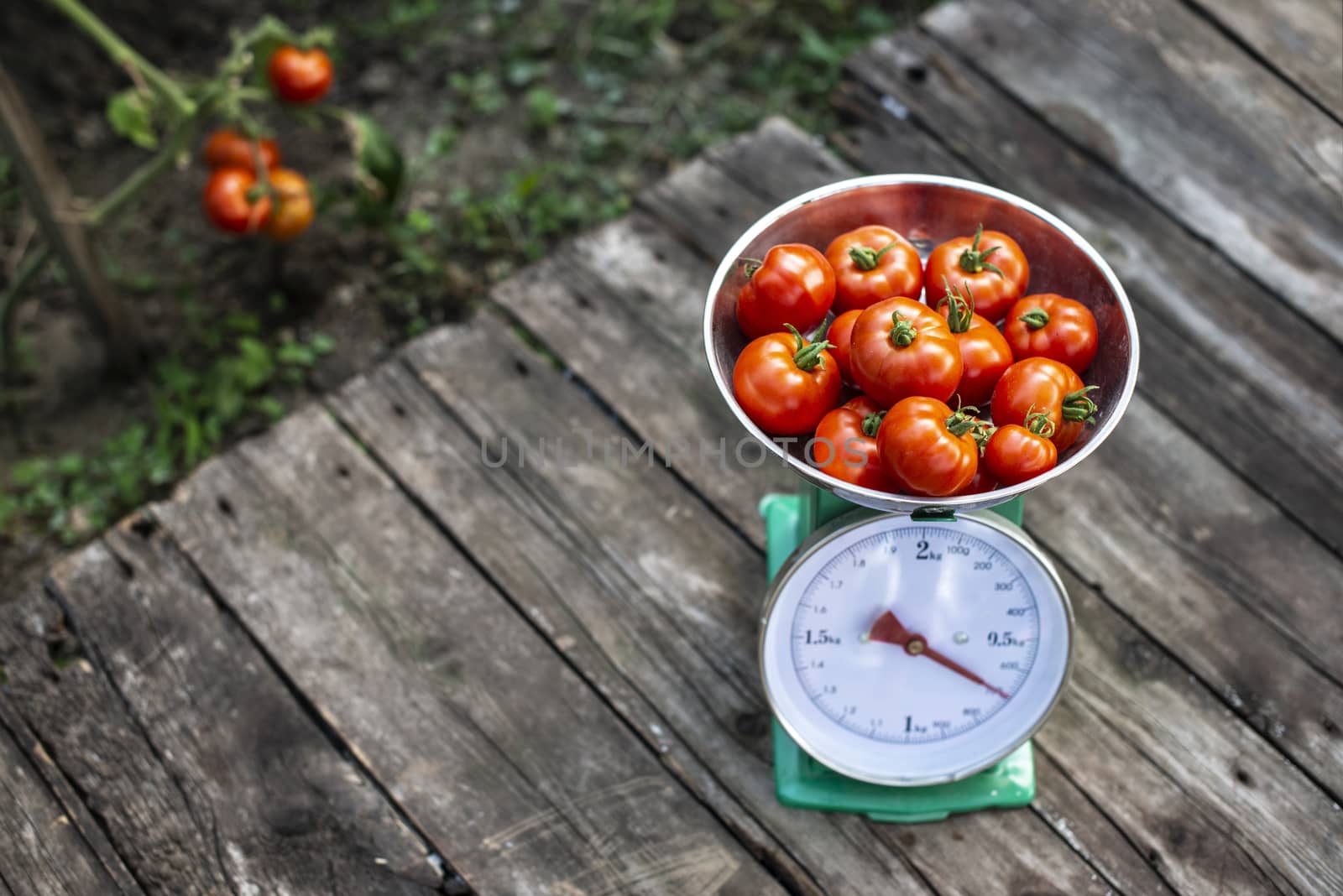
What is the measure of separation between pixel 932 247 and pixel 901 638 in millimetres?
479

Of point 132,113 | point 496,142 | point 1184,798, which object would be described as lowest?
point 1184,798

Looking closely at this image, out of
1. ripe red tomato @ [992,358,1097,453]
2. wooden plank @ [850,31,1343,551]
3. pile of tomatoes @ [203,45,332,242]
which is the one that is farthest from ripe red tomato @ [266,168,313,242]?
ripe red tomato @ [992,358,1097,453]

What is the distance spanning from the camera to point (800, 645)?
1.30m

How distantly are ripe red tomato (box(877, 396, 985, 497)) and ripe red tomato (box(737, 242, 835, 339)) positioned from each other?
6.7 inches

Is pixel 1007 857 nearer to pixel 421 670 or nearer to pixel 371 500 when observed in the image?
pixel 421 670

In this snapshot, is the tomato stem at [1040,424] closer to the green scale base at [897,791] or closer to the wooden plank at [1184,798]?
the green scale base at [897,791]

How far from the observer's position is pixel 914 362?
1.10 m

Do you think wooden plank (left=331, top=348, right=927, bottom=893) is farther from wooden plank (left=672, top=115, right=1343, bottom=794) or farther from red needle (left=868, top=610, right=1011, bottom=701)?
wooden plank (left=672, top=115, right=1343, bottom=794)

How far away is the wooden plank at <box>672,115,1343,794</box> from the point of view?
60.0 inches

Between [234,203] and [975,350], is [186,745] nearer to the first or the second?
[234,203]

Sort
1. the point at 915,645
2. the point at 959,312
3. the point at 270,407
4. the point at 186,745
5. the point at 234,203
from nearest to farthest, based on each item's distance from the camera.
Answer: the point at 959,312, the point at 915,645, the point at 186,745, the point at 234,203, the point at 270,407

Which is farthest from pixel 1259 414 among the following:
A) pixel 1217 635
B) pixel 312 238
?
pixel 312 238

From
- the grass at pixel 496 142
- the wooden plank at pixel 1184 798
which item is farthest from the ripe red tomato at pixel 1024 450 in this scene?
the grass at pixel 496 142

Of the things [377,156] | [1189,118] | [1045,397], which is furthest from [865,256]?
[377,156]
